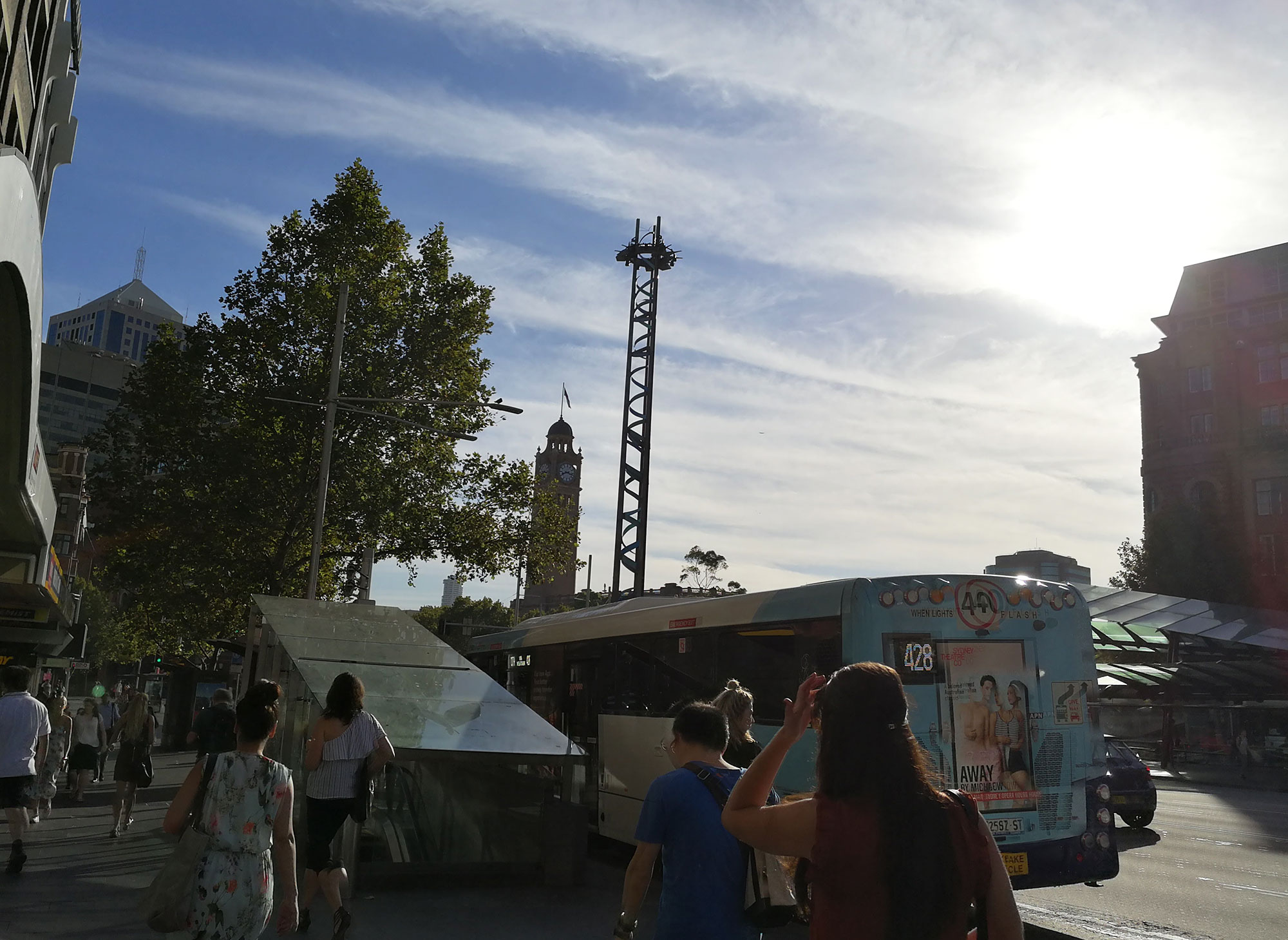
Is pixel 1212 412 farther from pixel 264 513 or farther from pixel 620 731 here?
pixel 620 731

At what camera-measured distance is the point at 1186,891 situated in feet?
38.8

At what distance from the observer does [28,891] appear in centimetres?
959

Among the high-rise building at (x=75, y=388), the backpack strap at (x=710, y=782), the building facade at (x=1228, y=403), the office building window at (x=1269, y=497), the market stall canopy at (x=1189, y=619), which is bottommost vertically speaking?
the backpack strap at (x=710, y=782)

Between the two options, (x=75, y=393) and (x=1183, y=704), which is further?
(x=75, y=393)

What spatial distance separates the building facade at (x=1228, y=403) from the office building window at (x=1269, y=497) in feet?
0.15

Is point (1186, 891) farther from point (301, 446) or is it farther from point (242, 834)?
point (301, 446)

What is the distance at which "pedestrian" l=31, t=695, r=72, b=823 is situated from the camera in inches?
573

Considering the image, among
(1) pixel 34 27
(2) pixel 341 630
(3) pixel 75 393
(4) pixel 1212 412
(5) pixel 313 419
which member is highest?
(3) pixel 75 393

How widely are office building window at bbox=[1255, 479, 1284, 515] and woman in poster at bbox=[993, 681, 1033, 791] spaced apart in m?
50.8

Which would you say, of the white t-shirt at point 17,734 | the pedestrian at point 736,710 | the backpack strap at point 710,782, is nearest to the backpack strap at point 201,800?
the backpack strap at point 710,782

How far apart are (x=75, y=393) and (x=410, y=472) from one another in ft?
361

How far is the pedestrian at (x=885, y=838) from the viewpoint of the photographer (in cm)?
281

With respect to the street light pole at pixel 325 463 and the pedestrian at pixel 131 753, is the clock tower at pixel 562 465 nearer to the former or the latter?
the street light pole at pixel 325 463

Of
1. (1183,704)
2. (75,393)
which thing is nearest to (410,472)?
(1183,704)
